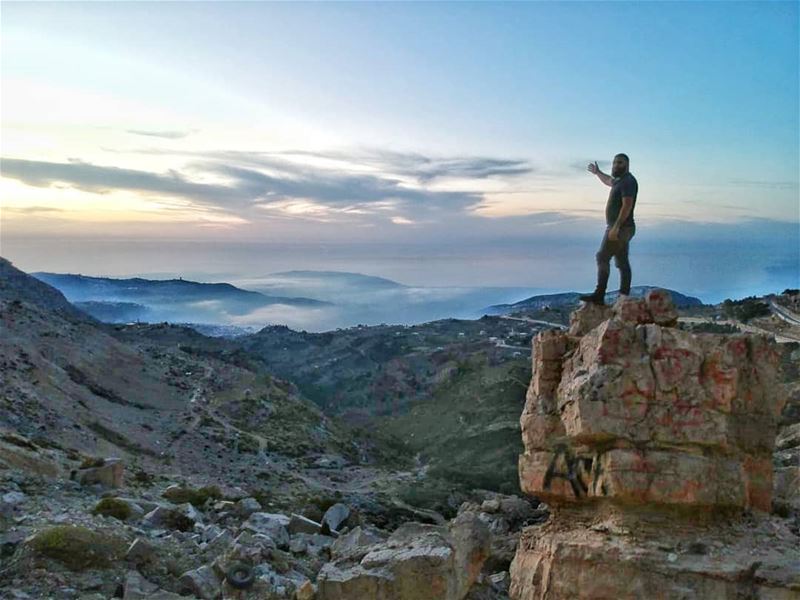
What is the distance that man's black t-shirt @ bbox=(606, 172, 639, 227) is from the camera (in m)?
8.96

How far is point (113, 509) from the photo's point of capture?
13133 mm

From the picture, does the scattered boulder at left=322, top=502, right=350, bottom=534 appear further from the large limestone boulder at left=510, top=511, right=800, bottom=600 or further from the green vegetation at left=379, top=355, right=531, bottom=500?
the large limestone boulder at left=510, top=511, right=800, bottom=600

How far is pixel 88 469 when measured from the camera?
626 inches

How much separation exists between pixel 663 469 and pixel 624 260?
2.82 metres

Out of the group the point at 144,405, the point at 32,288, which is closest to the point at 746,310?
the point at 144,405

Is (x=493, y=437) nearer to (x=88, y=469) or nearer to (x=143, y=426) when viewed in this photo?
(x=143, y=426)

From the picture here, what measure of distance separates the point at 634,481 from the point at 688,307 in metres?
57.6

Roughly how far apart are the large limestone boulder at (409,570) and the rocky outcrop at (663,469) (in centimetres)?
169

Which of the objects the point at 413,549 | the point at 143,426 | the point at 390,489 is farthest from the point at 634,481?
the point at 143,426

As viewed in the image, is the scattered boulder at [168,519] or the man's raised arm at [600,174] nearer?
the man's raised arm at [600,174]

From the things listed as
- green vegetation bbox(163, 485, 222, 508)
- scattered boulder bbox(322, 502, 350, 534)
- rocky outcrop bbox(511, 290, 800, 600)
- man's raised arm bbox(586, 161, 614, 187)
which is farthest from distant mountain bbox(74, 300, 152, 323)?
rocky outcrop bbox(511, 290, 800, 600)

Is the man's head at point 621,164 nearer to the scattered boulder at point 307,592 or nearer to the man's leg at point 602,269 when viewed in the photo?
the man's leg at point 602,269

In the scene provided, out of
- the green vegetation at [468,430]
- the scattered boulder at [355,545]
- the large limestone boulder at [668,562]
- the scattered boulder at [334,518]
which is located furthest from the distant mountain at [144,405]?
the large limestone boulder at [668,562]

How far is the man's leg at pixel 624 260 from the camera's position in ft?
29.6
